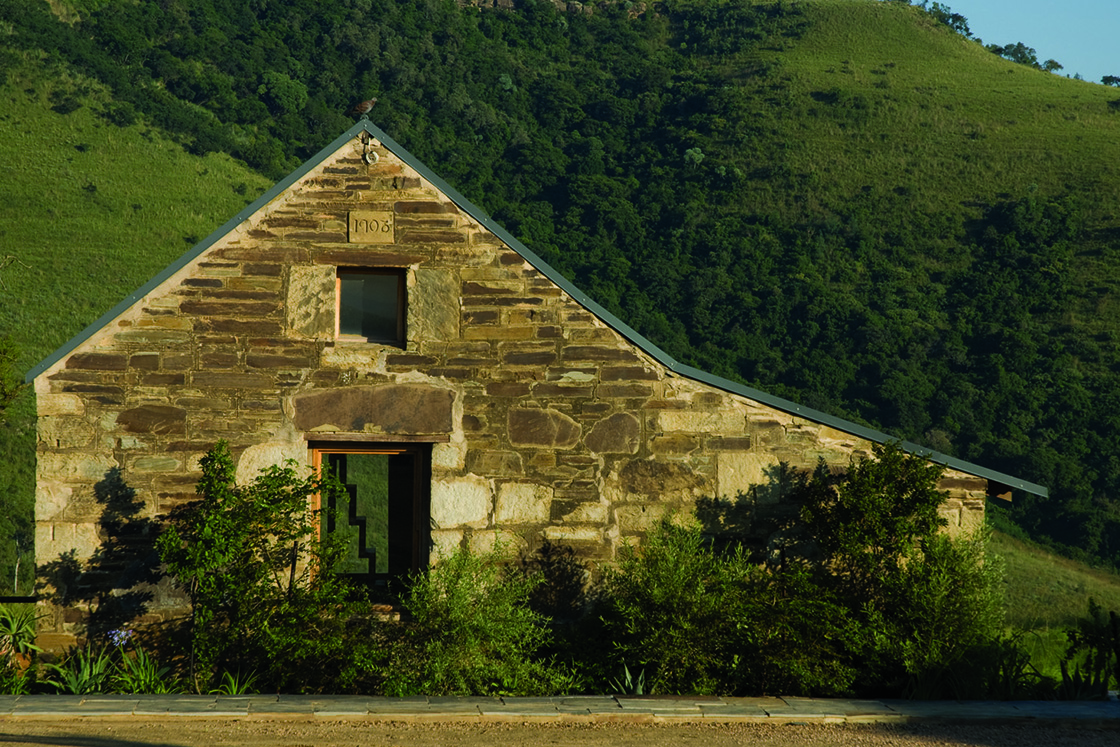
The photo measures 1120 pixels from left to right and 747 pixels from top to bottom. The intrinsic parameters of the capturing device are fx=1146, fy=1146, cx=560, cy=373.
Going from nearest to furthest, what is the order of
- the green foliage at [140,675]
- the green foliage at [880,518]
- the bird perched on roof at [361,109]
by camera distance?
the green foliage at [140,675] → the green foliage at [880,518] → the bird perched on roof at [361,109]

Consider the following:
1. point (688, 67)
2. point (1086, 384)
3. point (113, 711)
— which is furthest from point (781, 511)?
point (688, 67)

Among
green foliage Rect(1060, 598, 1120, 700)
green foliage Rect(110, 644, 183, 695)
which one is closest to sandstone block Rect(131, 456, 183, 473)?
green foliage Rect(110, 644, 183, 695)

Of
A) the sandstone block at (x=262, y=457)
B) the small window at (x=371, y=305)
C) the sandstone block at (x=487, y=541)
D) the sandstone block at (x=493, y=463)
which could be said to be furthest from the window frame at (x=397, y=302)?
the sandstone block at (x=487, y=541)

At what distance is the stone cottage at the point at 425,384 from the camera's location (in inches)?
334

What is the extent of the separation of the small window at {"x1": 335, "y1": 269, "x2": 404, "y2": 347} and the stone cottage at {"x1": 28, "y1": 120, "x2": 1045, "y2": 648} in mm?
17

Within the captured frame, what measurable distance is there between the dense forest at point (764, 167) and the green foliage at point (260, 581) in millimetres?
23986

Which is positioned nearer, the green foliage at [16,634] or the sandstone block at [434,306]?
the green foliage at [16,634]

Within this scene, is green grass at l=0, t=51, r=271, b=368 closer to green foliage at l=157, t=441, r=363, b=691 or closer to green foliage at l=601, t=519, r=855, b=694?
green foliage at l=157, t=441, r=363, b=691

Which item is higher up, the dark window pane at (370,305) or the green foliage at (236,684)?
the dark window pane at (370,305)

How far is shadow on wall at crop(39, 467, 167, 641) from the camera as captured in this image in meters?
8.30

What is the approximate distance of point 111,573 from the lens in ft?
27.4

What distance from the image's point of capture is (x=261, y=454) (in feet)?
28.0

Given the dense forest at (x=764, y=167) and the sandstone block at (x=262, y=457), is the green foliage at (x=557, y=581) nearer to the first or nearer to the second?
the sandstone block at (x=262, y=457)

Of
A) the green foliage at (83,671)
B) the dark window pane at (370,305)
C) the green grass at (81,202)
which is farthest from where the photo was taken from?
the green grass at (81,202)
